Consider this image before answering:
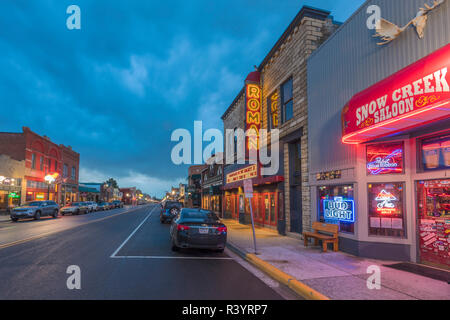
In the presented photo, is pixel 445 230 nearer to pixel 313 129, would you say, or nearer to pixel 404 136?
pixel 404 136

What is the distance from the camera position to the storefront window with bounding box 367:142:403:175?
8211 millimetres

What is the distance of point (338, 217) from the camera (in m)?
9.81

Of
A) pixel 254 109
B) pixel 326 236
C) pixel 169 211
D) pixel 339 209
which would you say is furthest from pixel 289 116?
pixel 169 211

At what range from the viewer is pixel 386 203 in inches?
330

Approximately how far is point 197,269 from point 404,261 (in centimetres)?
576

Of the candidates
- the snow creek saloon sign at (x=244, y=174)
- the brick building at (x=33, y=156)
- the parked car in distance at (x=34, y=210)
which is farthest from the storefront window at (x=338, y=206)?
the brick building at (x=33, y=156)

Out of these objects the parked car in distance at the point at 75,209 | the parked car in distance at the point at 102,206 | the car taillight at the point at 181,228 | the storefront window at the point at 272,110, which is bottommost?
the parked car in distance at the point at 102,206

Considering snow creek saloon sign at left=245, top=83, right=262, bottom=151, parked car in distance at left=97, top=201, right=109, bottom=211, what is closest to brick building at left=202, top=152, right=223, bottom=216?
snow creek saloon sign at left=245, top=83, right=262, bottom=151

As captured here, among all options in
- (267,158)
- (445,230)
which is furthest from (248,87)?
(445,230)

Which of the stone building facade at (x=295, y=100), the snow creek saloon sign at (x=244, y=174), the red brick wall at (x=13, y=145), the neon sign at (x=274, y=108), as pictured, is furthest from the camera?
the red brick wall at (x=13, y=145)

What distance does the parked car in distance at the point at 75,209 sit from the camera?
34.2 m

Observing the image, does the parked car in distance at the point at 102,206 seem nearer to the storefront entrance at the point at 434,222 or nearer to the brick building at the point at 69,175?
the brick building at the point at 69,175

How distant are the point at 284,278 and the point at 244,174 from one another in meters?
13.4

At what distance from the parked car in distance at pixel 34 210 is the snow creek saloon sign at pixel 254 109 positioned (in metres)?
19.5
